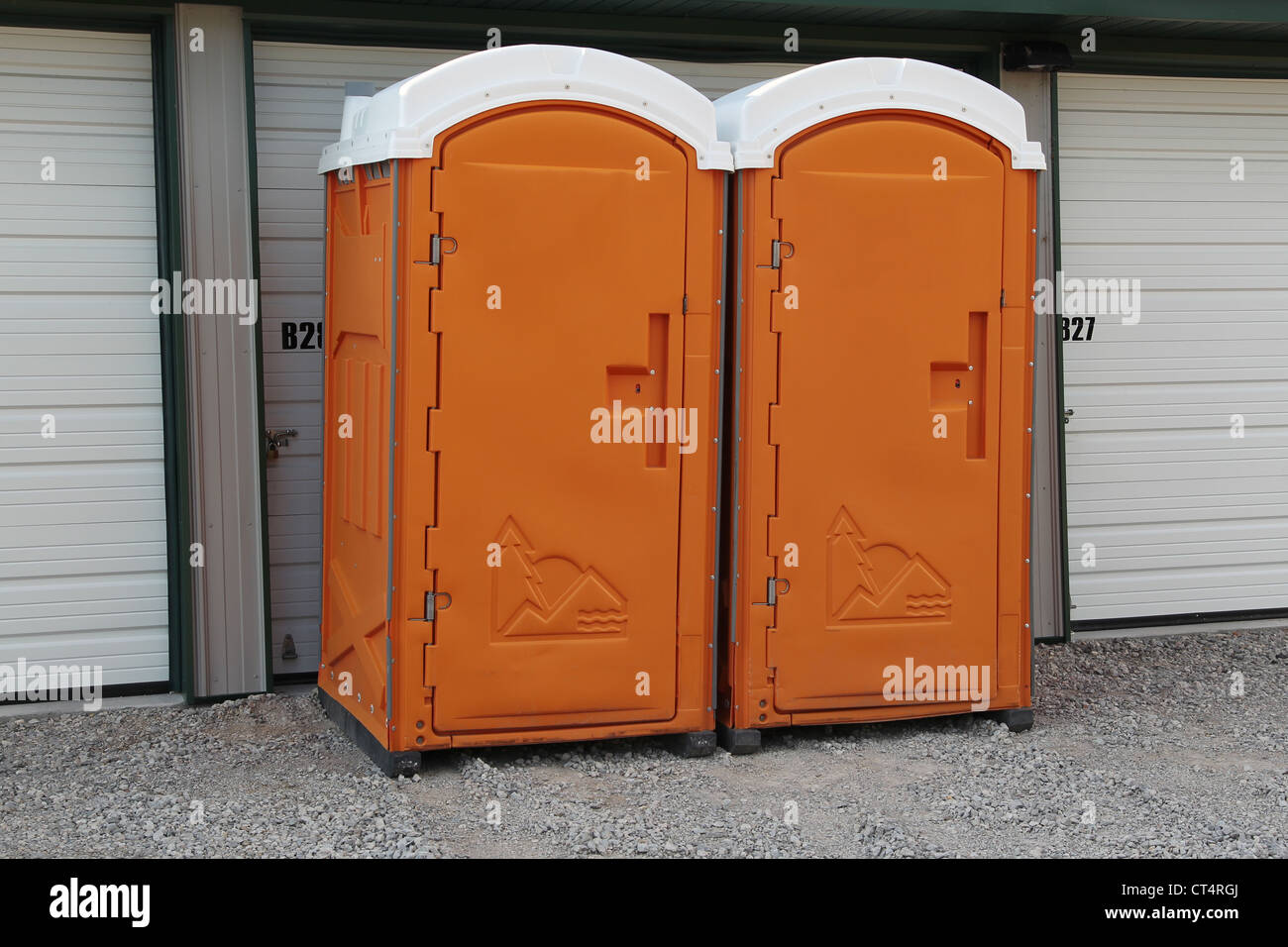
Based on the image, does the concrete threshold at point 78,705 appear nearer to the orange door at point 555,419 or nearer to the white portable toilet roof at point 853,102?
the orange door at point 555,419

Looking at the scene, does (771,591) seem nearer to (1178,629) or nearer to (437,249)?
(437,249)

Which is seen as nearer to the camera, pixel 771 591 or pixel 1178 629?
pixel 771 591

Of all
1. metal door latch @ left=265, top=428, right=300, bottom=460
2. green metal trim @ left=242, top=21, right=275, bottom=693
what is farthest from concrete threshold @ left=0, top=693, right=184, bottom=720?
metal door latch @ left=265, top=428, right=300, bottom=460

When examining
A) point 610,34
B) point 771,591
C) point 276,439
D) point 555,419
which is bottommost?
point 771,591

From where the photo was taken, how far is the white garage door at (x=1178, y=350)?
7543 mm

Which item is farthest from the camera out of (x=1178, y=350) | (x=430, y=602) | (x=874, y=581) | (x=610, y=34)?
(x=1178, y=350)

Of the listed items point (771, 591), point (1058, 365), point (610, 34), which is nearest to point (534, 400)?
point (771, 591)

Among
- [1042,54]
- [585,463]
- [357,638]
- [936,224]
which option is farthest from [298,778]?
[1042,54]

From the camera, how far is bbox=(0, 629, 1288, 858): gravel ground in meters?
4.86

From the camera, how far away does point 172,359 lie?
621cm

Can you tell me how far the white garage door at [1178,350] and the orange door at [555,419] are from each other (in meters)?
2.97

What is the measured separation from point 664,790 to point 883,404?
1.72 metres

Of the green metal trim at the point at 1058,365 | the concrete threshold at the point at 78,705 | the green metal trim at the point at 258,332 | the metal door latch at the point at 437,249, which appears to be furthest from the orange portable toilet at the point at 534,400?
the green metal trim at the point at 1058,365

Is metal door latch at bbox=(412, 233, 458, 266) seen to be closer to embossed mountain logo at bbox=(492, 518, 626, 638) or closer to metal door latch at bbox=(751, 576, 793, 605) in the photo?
embossed mountain logo at bbox=(492, 518, 626, 638)
